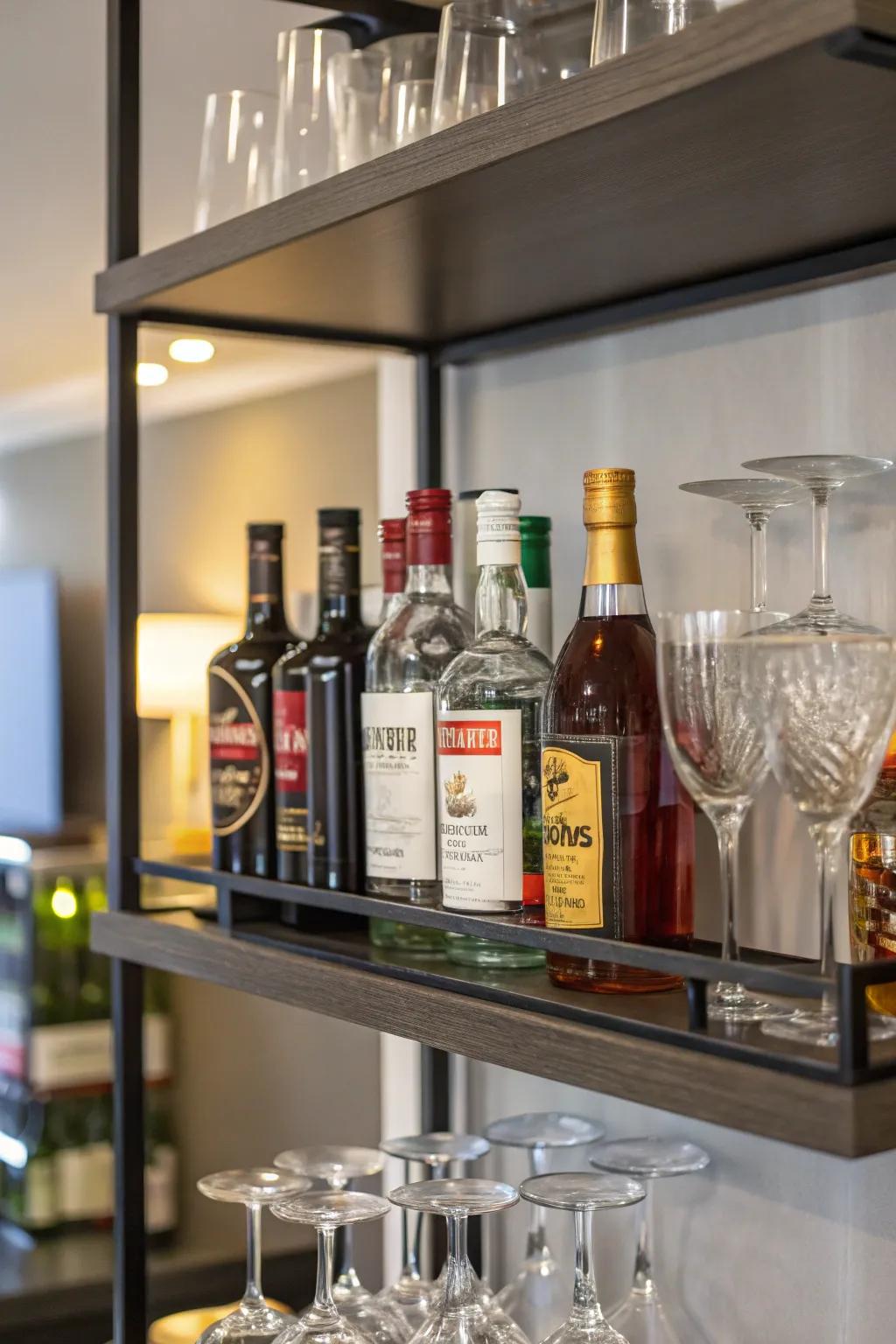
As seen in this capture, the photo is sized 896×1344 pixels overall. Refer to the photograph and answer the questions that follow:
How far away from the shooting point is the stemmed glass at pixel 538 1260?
1.05m

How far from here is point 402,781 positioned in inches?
36.3

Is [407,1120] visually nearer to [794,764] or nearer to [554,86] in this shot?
[794,764]

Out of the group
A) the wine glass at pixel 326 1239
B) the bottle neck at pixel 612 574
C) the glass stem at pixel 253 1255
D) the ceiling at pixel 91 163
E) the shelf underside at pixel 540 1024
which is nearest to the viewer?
the shelf underside at pixel 540 1024

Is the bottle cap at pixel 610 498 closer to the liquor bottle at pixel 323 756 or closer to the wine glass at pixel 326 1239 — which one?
the liquor bottle at pixel 323 756

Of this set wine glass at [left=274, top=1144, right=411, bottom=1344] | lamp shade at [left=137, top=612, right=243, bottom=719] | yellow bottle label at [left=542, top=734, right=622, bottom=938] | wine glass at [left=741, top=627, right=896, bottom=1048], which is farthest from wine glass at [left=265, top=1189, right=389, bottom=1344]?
lamp shade at [left=137, top=612, right=243, bottom=719]

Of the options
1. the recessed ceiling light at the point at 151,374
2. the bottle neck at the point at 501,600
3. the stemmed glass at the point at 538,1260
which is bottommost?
the stemmed glass at the point at 538,1260

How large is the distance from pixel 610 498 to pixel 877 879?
0.76 ft

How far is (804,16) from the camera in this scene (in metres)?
0.56

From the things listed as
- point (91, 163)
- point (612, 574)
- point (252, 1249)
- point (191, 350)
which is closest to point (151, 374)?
point (191, 350)

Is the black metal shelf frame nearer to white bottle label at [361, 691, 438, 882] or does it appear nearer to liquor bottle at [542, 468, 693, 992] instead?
white bottle label at [361, 691, 438, 882]

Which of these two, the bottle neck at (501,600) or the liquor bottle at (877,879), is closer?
the liquor bottle at (877,879)

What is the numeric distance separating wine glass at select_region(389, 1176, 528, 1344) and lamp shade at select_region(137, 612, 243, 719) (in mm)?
2991

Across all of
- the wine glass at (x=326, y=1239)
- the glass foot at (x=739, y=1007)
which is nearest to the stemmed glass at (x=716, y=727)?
the glass foot at (x=739, y=1007)

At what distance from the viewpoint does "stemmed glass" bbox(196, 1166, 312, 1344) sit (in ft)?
3.25
